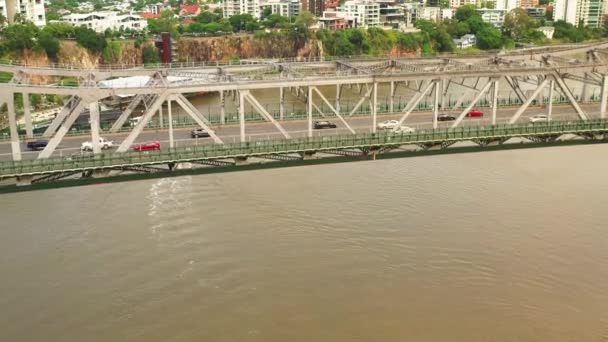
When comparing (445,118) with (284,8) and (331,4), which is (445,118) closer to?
(284,8)

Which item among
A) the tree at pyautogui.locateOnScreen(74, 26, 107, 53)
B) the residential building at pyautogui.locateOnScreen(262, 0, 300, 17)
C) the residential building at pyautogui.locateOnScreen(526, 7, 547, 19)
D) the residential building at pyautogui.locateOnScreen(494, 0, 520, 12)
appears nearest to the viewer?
the tree at pyautogui.locateOnScreen(74, 26, 107, 53)

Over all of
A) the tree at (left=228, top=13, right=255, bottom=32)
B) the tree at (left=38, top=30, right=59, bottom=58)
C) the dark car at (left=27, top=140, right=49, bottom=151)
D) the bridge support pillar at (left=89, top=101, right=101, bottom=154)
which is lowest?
the dark car at (left=27, top=140, right=49, bottom=151)

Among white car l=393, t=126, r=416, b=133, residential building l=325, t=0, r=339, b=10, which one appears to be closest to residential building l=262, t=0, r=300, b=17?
residential building l=325, t=0, r=339, b=10

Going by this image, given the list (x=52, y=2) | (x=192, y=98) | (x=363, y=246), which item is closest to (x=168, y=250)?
(x=363, y=246)

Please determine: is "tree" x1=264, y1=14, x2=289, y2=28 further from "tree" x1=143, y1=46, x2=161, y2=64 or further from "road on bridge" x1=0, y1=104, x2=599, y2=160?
"road on bridge" x1=0, y1=104, x2=599, y2=160

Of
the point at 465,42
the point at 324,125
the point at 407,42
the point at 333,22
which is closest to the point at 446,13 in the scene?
the point at 465,42

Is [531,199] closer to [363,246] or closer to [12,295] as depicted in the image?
[363,246]
